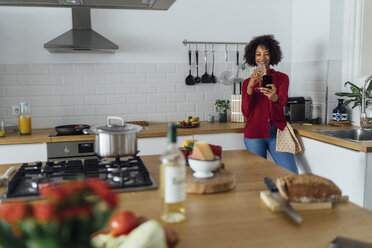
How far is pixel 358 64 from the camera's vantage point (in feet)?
11.6

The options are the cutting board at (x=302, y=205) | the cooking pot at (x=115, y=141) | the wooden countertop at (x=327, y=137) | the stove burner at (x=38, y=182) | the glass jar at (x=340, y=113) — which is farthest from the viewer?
the glass jar at (x=340, y=113)

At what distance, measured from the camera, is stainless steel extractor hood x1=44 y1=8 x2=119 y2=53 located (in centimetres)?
328

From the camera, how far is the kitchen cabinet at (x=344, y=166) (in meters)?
2.56

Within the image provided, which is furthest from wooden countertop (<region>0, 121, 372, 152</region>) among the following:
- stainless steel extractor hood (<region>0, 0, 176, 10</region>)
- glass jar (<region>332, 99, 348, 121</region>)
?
stainless steel extractor hood (<region>0, 0, 176, 10</region>)

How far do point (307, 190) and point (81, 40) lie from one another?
8.79 ft

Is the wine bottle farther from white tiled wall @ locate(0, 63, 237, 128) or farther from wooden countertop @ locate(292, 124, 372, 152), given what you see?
white tiled wall @ locate(0, 63, 237, 128)

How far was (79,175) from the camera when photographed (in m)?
1.58

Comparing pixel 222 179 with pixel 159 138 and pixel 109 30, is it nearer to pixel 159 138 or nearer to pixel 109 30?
pixel 159 138

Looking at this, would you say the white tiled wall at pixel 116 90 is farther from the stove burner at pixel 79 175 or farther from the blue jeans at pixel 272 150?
the stove burner at pixel 79 175

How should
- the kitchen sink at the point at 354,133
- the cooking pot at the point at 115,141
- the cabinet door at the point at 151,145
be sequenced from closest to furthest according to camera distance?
1. the cooking pot at the point at 115,141
2. the kitchen sink at the point at 354,133
3. the cabinet door at the point at 151,145

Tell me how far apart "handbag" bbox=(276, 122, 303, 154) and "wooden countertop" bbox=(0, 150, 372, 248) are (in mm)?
1787

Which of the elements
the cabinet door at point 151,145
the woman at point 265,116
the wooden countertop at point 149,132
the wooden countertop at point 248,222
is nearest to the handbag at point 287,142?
the woman at point 265,116

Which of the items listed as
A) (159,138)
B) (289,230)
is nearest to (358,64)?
(159,138)

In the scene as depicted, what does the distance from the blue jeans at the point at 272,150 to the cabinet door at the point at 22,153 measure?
73.6 inches
